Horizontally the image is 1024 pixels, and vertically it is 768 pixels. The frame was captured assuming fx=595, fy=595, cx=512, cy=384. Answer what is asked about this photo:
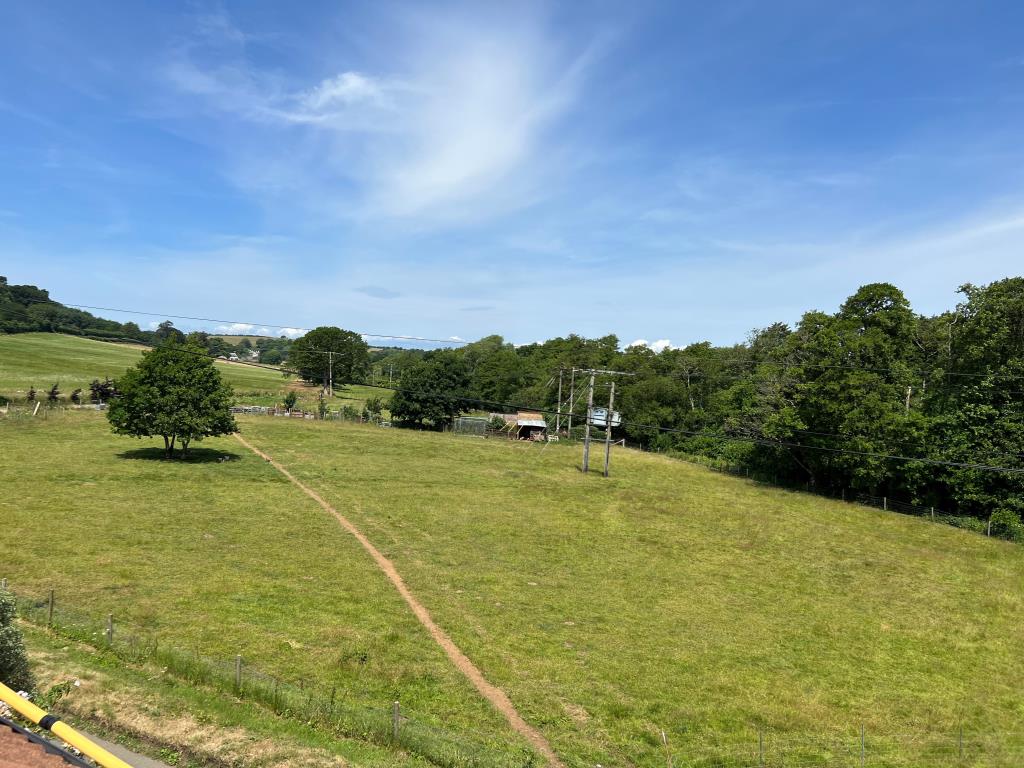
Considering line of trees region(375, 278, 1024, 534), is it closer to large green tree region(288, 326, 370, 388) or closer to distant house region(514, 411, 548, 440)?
distant house region(514, 411, 548, 440)

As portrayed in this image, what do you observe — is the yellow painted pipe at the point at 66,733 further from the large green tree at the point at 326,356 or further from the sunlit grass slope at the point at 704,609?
the large green tree at the point at 326,356

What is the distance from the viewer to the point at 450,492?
4591cm

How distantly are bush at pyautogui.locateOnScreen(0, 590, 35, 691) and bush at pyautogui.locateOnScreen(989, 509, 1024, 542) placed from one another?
52.6 metres

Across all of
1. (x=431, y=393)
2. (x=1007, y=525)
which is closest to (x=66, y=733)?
(x=1007, y=525)

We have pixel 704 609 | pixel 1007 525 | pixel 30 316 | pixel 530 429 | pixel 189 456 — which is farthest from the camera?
pixel 30 316

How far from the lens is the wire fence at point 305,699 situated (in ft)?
45.7

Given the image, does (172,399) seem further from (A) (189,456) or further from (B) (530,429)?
(B) (530,429)

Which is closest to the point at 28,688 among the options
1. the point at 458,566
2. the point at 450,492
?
the point at 458,566

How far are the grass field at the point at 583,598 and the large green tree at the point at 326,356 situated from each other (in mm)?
67401

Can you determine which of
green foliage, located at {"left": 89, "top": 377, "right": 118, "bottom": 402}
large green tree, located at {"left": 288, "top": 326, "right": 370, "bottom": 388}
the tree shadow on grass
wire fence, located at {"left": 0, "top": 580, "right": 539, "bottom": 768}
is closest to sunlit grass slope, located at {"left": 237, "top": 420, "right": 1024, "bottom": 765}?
wire fence, located at {"left": 0, "top": 580, "right": 539, "bottom": 768}

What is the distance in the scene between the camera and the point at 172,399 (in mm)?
47781

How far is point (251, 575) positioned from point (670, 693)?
18.0 m

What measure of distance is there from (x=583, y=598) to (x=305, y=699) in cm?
1441

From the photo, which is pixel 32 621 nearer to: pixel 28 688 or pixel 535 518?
pixel 28 688
